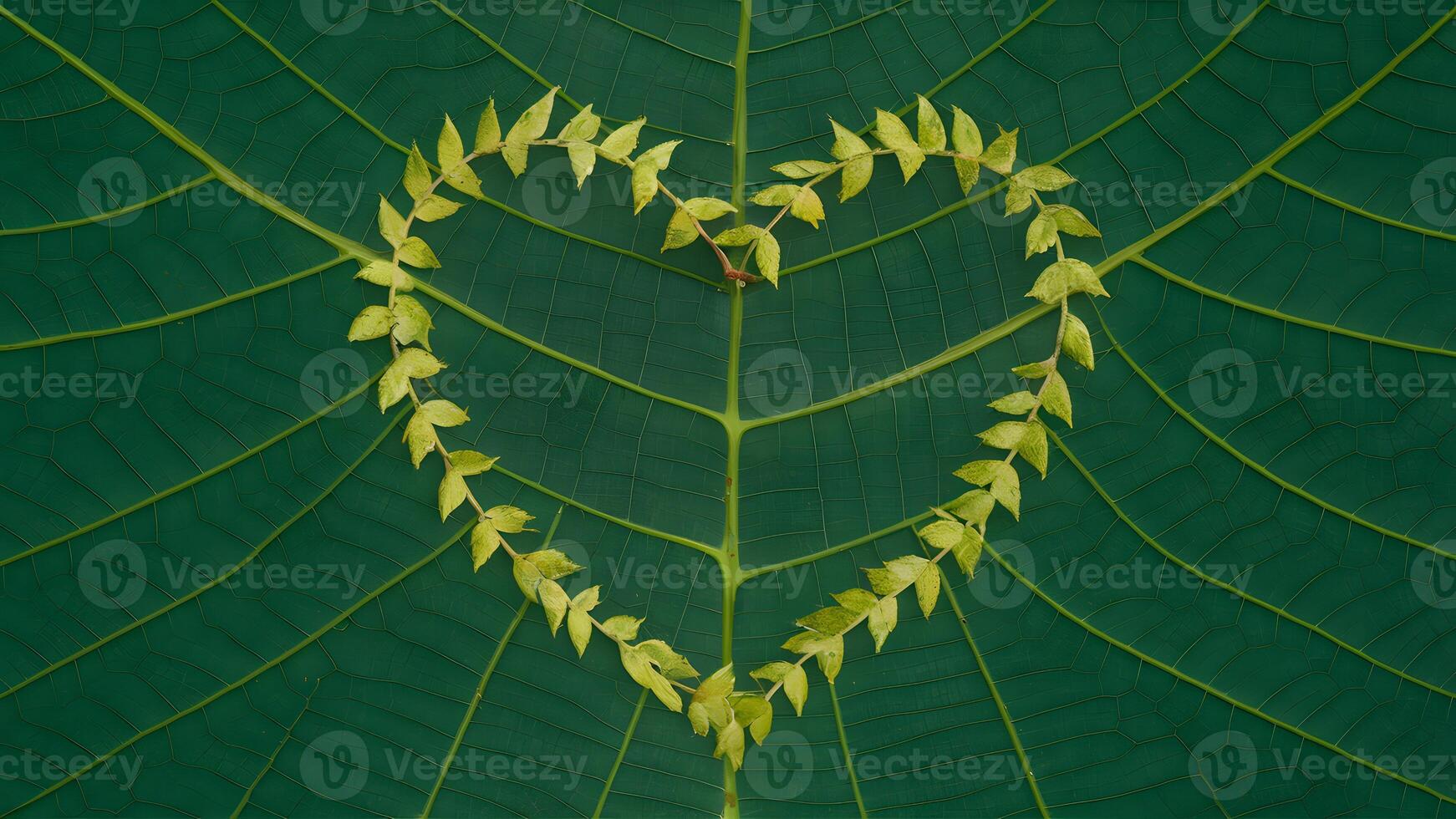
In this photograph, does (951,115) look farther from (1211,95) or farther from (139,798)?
(139,798)

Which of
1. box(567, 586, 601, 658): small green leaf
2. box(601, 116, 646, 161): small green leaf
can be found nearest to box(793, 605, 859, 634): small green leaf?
box(567, 586, 601, 658): small green leaf

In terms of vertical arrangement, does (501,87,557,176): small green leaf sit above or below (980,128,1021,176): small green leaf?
below

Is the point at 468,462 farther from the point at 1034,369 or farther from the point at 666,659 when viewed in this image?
the point at 1034,369

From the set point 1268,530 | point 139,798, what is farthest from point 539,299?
point 1268,530

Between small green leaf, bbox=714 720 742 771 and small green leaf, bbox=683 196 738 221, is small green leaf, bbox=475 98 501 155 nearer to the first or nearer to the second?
small green leaf, bbox=683 196 738 221

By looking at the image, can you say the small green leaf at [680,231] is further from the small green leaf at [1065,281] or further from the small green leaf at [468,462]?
the small green leaf at [1065,281]

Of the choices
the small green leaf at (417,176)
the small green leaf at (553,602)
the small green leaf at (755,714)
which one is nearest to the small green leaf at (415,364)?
the small green leaf at (417,176)
